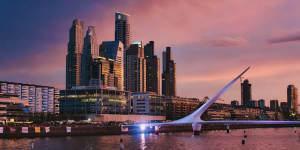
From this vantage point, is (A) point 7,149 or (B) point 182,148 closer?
(A) point 7,149

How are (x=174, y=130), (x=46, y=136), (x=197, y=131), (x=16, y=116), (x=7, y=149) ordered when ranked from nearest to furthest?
(x=7, y=149) → (x=46, y=136) → (x=197, y=131) → (x=174, y=130) → (x=16, y=116)

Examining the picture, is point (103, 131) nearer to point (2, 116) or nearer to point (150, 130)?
point (150, 130)

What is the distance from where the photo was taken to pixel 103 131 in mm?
113812

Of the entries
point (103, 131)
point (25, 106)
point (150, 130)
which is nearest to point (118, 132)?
point (103, 131)

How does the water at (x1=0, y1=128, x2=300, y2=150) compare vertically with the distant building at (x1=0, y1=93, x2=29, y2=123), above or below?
below

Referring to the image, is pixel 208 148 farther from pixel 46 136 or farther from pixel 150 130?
pixel 150 130

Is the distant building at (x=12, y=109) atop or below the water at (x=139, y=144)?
atop

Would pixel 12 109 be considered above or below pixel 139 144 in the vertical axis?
above

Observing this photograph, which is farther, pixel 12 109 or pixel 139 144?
pixel 12 109

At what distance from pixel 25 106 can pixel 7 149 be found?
407 ft

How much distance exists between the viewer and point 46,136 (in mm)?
93438

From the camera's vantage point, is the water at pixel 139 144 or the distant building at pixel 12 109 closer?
the water at pixel 139 144

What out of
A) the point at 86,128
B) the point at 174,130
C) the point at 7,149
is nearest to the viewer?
the point at 7,149

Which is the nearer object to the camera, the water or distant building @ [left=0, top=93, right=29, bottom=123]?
the water
